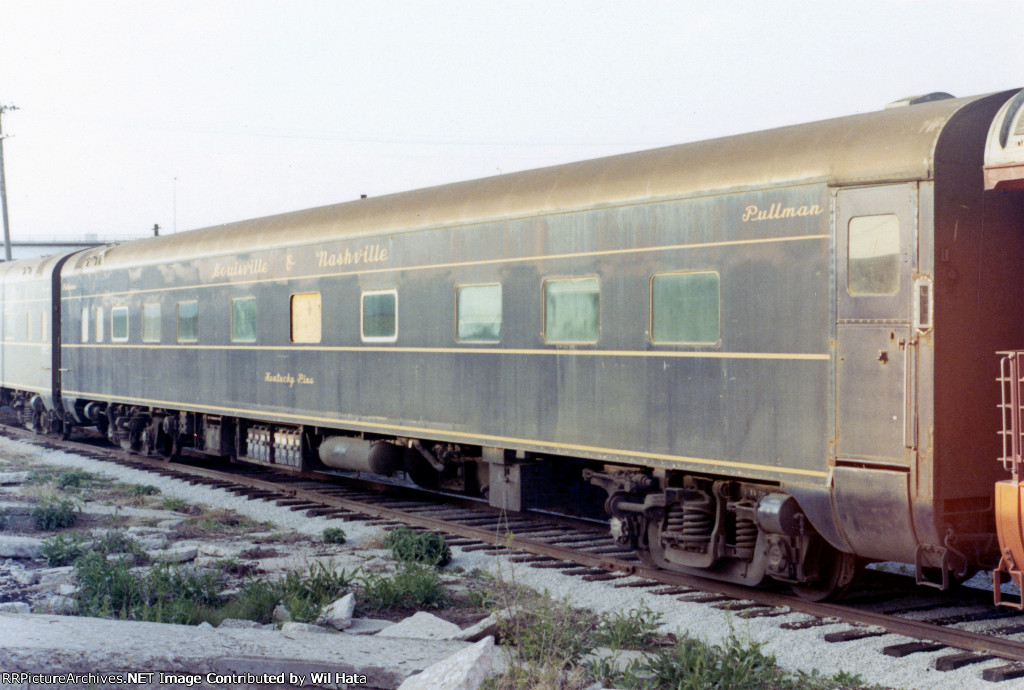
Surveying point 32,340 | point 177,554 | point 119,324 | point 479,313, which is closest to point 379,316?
point 479,313

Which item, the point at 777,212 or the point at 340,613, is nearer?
the point at 340,613

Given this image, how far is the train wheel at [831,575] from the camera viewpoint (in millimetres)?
7734

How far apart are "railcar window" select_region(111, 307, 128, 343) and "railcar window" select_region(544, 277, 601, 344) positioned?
10961mm

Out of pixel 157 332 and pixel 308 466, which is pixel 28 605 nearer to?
pixel 308 466

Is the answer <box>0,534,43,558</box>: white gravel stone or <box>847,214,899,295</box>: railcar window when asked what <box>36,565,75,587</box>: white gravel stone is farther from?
<box>847,214,899,295</box>: railcar window

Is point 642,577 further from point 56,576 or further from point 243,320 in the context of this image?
point 243,320

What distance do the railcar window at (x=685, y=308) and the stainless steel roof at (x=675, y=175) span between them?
2.19 ft

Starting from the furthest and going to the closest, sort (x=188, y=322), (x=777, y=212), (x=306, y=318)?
(x=188, y=322)
(x=306, y=318)
(x=777, y=212)

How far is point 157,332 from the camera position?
56.1 feet

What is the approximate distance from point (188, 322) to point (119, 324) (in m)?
2.96

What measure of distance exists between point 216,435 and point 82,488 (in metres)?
2.15

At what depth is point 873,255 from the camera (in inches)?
275

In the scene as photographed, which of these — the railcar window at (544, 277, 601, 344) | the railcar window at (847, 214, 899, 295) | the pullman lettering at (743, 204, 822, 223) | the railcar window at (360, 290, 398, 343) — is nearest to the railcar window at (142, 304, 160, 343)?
the railcar window at (360, 290, 398, 343)

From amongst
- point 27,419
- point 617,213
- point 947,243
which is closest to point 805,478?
point 947,243
